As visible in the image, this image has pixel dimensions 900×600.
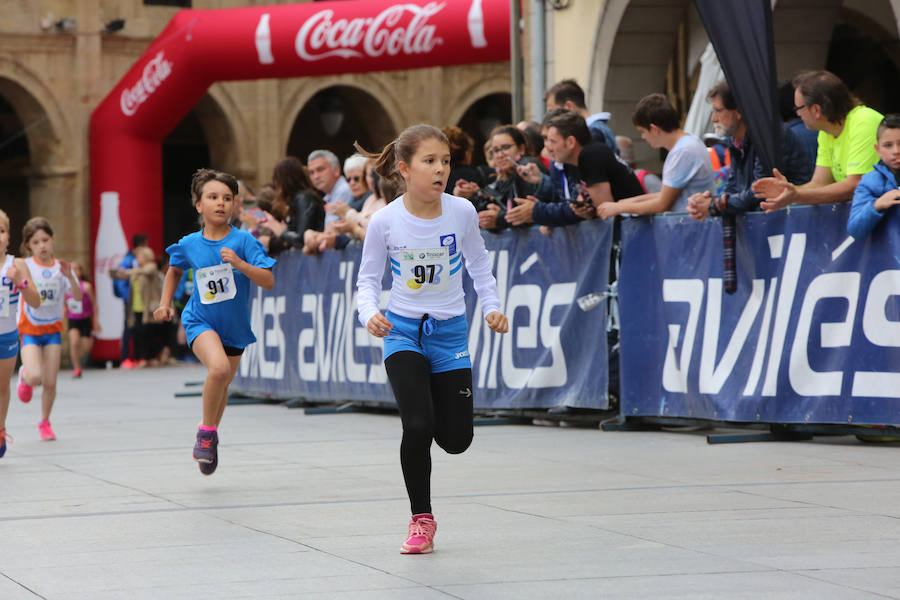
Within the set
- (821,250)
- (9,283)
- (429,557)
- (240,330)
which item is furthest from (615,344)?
(429,557)

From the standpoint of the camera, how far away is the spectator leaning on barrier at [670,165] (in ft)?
33.2

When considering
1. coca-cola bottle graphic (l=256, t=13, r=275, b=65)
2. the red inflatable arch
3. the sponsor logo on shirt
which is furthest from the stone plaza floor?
coca-cola bottle graphic (l=256, t=13, r=275, b=65)

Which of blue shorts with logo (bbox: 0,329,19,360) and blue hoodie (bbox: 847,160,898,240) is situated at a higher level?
blue hoodie (bbox: 847,160,898,240)

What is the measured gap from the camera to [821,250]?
9055mm

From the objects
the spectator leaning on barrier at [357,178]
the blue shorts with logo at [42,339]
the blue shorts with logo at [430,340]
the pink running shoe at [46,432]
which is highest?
the spectator leaning on barrier at [357,178]

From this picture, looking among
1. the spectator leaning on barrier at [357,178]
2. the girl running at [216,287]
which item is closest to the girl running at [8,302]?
the girl running at [216,287]

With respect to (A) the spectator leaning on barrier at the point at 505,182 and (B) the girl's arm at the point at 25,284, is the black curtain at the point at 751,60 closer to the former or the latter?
(A) the spectator leaning on barrier at the point at 505,182

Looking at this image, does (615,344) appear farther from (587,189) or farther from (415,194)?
(415,194)

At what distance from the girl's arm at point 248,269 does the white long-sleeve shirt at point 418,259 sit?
209cm

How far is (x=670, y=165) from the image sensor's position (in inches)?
401

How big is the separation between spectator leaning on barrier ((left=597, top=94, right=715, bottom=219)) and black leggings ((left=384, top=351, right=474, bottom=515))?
13.9 ft

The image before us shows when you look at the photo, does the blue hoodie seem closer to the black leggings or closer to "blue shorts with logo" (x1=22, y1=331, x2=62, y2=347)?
the black leggings

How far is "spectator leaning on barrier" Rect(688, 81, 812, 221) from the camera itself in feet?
A: 31.3

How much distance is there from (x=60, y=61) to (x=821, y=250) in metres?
21.1
